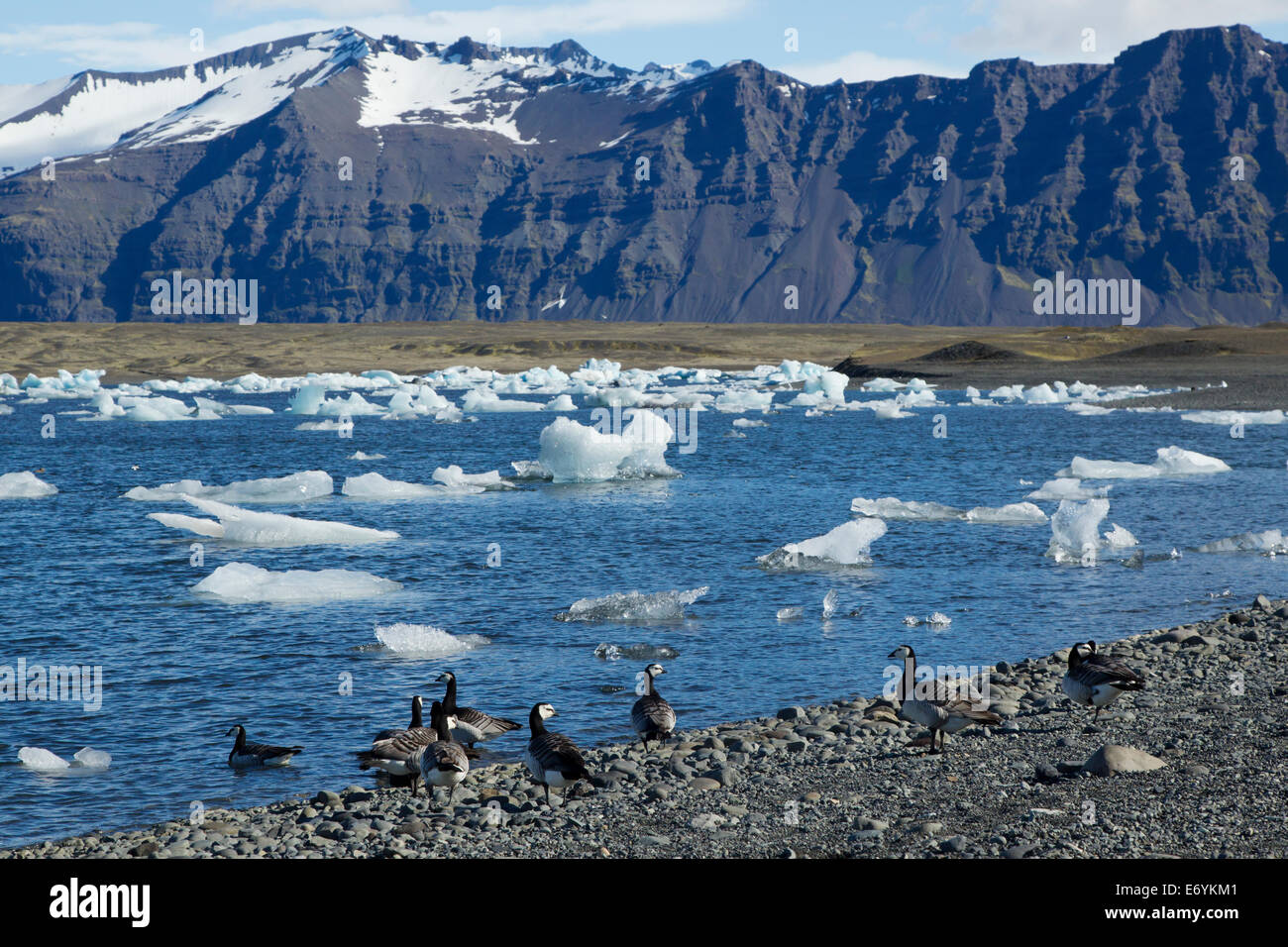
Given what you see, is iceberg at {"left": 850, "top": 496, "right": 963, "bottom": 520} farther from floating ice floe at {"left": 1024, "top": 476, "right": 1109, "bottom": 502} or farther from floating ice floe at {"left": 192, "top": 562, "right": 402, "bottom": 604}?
floating ice floe at {"left": 192, "top": 562, "right": 402, "bottom": 604}

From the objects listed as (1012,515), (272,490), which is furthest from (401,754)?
(272,490)

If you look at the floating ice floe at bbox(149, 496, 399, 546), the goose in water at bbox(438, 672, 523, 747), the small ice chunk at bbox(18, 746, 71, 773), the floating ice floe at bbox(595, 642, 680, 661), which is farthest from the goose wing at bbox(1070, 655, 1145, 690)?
the floating ice floe at bbox(149, 496, 399, 546)

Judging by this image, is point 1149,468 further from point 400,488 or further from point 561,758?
point 561,758

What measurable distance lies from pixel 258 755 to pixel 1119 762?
808 centimetres

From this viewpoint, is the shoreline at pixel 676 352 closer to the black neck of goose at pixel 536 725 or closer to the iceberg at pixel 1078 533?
the iceberg at pixel 1078 533

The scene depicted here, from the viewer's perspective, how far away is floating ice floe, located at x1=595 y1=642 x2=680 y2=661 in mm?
16531

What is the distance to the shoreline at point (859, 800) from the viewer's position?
8.84m

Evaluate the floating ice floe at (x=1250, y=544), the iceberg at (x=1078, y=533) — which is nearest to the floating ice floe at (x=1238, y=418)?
the floating ice floe at (x=1250, y=544)

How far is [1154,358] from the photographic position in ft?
315

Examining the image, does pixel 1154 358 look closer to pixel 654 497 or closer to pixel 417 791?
pixel 654 497

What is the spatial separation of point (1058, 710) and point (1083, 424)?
4580cm

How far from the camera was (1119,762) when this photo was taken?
33.6ft

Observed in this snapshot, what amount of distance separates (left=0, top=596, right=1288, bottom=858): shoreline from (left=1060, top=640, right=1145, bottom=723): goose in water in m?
0.26

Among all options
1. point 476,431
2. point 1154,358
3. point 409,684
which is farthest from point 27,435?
point 1154,358
